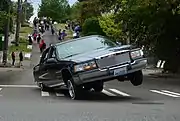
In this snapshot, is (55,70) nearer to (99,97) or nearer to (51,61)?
(51,61)

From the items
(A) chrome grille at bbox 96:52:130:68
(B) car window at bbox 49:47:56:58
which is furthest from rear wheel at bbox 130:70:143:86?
(B) car window at bbox 49:47:56:58

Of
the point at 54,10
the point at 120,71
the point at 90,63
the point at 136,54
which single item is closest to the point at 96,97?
the point at 120,71

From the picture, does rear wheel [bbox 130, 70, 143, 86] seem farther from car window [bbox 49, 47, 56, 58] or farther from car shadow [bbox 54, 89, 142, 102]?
car window [bbox 49, 47, 56, 58]

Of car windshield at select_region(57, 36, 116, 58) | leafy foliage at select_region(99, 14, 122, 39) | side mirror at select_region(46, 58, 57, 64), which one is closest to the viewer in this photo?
car windshield at select_region(57, 36, 116, 58)

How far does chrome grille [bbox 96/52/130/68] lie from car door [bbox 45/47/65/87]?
128cm

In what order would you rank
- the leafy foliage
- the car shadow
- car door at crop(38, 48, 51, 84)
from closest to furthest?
the car shadow, car door at crop(38, 48, 51, 84), the leafy foliage

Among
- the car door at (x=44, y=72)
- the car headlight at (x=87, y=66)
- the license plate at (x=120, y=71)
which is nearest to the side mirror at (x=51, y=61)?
the car door at (x=44, y=72)

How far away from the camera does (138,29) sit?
90.9 feet

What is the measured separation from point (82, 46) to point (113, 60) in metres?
1.91

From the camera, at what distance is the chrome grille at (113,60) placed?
1360 cm

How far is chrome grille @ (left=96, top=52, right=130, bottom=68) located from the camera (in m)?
13.6

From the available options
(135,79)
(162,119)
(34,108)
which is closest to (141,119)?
(162,119)

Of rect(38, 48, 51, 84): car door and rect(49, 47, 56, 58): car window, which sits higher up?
rect(49, 47, 56, 58): car window

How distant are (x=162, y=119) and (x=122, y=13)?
17.4 metres
